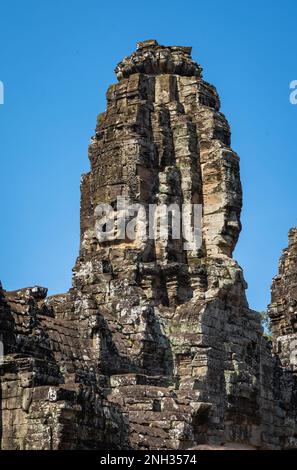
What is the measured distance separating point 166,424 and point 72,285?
6732 mm

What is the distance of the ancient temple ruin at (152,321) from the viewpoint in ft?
75.4

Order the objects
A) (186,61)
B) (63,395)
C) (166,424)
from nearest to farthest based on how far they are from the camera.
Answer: (63,395) → (166,424) → (186,61)

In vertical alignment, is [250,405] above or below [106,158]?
below

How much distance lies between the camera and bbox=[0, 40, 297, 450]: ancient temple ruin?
23.0m

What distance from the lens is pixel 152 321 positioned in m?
29.2

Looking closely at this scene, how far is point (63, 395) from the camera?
22.1 m

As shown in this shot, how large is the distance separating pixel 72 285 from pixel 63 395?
8.92 metres

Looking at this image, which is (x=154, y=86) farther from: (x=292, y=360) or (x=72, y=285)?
(x=292, y=360)

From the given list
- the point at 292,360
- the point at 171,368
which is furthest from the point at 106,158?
the point at 292,360
